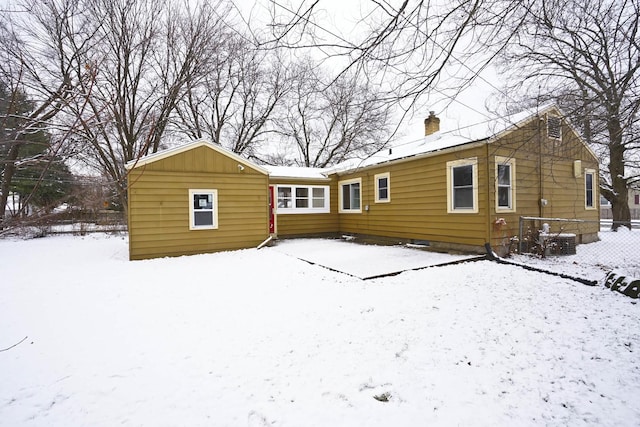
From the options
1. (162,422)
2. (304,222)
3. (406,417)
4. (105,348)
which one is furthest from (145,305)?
(304,222)

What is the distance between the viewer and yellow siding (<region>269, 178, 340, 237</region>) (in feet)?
40.6

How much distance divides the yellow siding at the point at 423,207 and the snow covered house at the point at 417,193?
0.03 metres

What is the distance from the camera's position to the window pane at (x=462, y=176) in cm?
821

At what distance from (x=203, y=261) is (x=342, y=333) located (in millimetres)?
5609

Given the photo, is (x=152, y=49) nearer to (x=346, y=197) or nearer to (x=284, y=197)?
(x=284, y=197)

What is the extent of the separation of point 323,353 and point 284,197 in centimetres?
977

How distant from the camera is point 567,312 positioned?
407 centimetres

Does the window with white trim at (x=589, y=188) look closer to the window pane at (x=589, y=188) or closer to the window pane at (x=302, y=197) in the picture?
the window pane at (x=589, y=188)

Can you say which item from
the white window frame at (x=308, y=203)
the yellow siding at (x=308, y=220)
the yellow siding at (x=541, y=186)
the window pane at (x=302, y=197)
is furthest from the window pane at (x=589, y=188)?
the window pane at (x=302, y=197)

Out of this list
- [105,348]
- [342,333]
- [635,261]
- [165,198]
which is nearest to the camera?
[105,348]

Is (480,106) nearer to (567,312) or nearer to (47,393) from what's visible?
(567,312)

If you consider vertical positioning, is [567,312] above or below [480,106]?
below

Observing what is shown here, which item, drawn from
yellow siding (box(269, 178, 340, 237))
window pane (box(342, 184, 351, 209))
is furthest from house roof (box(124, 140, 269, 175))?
window pane (box(342, 184, 351, 209))

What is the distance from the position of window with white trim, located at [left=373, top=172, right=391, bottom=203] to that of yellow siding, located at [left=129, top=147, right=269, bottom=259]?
4.17m
